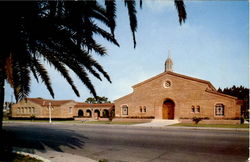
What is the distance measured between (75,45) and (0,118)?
3.30 m

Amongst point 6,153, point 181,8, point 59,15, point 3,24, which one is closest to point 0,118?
point 6,153

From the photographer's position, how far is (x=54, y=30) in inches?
256

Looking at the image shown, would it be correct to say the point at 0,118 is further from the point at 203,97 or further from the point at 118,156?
the point at 203,97

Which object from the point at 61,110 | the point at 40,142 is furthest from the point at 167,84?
the point at 61,110

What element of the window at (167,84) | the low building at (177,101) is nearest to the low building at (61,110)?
the low building at (177,101)

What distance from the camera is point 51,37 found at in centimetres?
669

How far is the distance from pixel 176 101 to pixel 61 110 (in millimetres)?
28485

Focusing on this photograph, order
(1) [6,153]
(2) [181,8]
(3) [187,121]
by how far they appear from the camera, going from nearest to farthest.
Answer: (2) [181,8]
(1) [6,153]
(3) [187,121]

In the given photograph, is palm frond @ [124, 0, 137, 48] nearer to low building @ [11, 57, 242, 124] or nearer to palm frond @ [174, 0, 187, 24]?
palm frond @ [174, 0, 187, 24]

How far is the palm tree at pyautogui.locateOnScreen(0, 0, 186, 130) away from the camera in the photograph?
5.38m

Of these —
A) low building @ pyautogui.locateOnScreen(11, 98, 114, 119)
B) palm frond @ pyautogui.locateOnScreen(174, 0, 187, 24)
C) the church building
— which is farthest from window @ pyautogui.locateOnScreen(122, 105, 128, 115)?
palm frond @ pyautogui.locateOnScreen(174, 0, 187, 24)

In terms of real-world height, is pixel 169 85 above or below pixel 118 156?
above

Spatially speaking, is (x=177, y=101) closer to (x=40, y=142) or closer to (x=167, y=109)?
(x=167, y=109)

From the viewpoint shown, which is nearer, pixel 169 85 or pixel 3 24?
pixel 3 24
